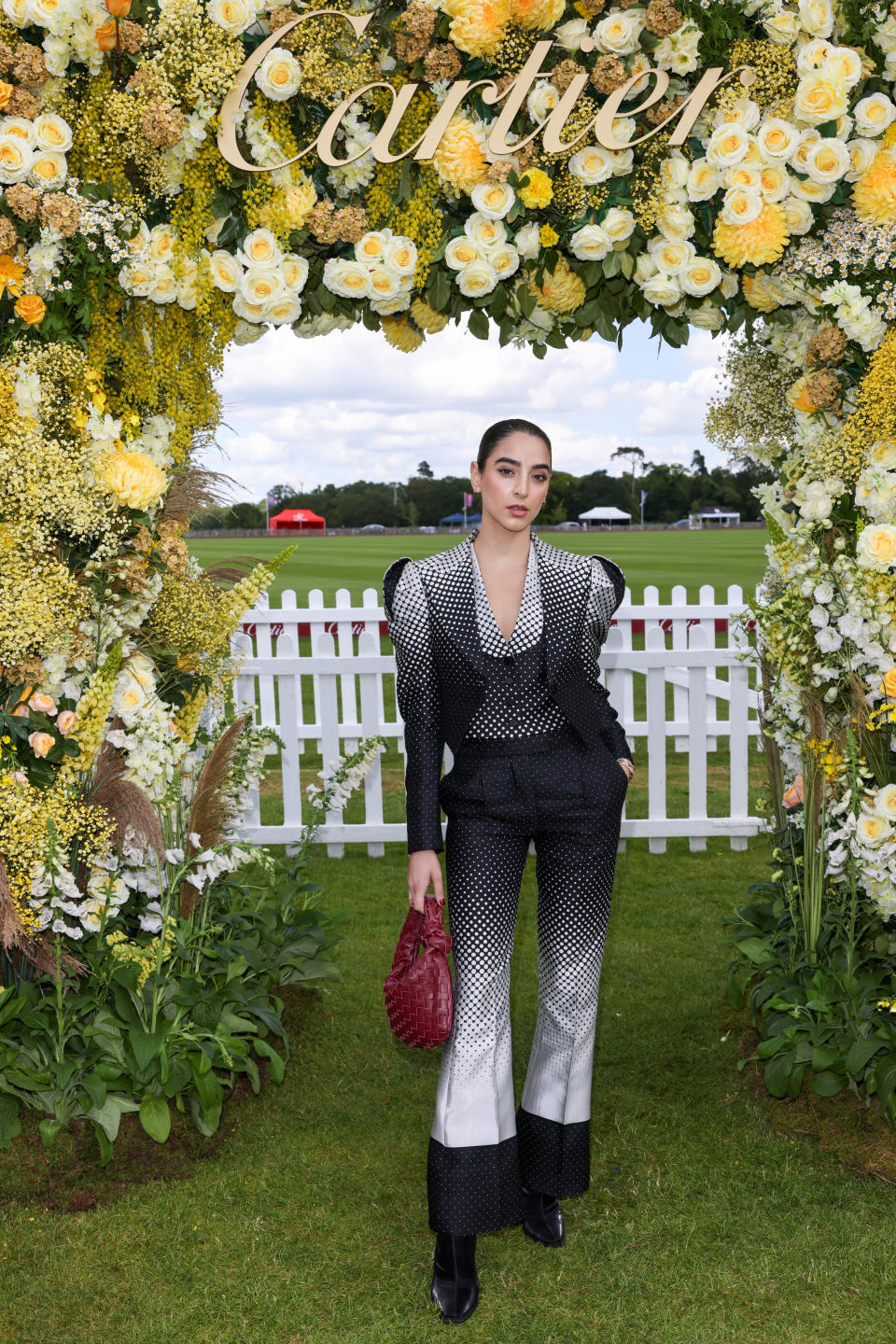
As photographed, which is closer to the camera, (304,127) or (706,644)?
(304,127)

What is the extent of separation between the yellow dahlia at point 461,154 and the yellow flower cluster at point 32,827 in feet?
7.51

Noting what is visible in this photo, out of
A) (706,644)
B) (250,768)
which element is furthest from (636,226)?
(706,644)

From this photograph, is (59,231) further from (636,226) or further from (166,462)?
(636,226)

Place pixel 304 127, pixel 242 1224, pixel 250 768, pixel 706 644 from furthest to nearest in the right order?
1. pixel 706 644
2. pixel 250 768
3. pixel 304 127
4. pixel 242 1224

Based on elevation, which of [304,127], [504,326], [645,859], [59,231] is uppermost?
[304,127]

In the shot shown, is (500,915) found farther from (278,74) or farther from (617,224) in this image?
(278,74)

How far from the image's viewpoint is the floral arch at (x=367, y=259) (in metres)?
A: 3.52

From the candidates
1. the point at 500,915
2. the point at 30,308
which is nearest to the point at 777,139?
the point at 30,308

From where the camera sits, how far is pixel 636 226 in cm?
377

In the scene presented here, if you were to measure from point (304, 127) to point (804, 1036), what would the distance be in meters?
3.40

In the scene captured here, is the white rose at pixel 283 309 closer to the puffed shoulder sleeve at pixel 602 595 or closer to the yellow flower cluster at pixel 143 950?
the puffed shoulder sleeve at pixel 602 595

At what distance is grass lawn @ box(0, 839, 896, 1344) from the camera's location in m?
2.88

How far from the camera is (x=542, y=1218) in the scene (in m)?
3.18

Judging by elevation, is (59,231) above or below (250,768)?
above
